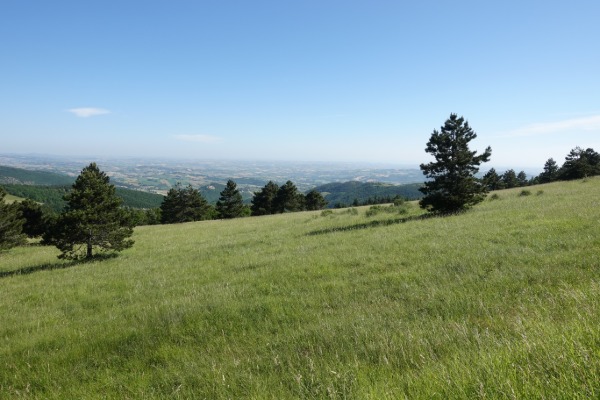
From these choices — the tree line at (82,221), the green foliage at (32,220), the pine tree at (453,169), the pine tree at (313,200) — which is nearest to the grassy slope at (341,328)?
the tree line at (82,221)

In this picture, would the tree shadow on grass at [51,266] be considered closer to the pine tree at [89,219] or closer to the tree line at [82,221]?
the tree line at [82,221]

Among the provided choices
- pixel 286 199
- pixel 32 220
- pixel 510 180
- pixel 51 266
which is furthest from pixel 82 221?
pixel 510 180

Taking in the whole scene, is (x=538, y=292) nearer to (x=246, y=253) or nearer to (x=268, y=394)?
(x=268, y=394)

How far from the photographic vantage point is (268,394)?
10.5 feet

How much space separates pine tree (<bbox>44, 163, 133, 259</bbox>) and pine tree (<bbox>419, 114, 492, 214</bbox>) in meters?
20.0

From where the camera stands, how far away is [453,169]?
2141 cm

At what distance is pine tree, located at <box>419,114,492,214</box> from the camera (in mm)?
21062

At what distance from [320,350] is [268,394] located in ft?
3.30

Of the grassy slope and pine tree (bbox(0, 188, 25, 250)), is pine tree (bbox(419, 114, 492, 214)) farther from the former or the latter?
pine tree (bbox(0, 188, 25, 250))

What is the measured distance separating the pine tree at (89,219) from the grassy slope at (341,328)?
6.45 meters

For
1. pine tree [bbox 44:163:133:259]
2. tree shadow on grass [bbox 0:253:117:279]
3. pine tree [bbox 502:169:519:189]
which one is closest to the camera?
tree shadow on grass [bbox 0:253:117:279]

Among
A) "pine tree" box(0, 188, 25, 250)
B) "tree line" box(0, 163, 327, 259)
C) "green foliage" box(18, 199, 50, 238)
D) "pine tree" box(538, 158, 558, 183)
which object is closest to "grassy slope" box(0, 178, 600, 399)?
"tree line" box(0, 163, 327, 259)

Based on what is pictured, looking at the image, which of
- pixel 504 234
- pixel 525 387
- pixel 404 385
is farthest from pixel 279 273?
pixel 504 234

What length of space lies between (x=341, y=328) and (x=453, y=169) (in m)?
20.2
